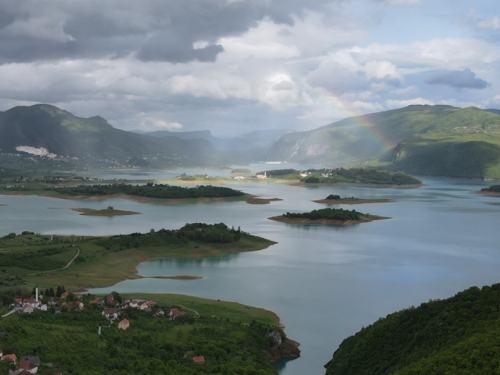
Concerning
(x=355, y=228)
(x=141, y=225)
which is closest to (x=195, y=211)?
(x=141, y=225)

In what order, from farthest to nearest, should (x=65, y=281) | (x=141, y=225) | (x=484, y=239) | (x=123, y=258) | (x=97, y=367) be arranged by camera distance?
(x=141, y=225) < (x=484, y=239) < (x=123, y=258) < (x=65, y=281) < (x=97, y=367)

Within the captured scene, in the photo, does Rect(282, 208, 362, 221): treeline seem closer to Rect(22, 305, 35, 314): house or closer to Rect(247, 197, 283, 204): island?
Rect(247, 197, 283, 204): island

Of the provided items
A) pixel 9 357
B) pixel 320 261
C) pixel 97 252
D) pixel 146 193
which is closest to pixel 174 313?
pixel 9 357

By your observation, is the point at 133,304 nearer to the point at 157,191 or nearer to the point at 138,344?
the point at 138,344

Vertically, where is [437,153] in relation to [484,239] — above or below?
above

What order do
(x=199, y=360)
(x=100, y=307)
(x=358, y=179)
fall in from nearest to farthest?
(x=199, y=360) < (x=100, y=307) < (x=358, y=179)

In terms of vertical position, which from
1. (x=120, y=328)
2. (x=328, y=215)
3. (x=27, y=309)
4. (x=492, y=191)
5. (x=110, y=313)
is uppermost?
(x=492, y=191)

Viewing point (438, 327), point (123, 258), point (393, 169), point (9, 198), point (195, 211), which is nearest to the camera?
point (438, 327)

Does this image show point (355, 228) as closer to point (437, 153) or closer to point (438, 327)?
point (438, 327)
